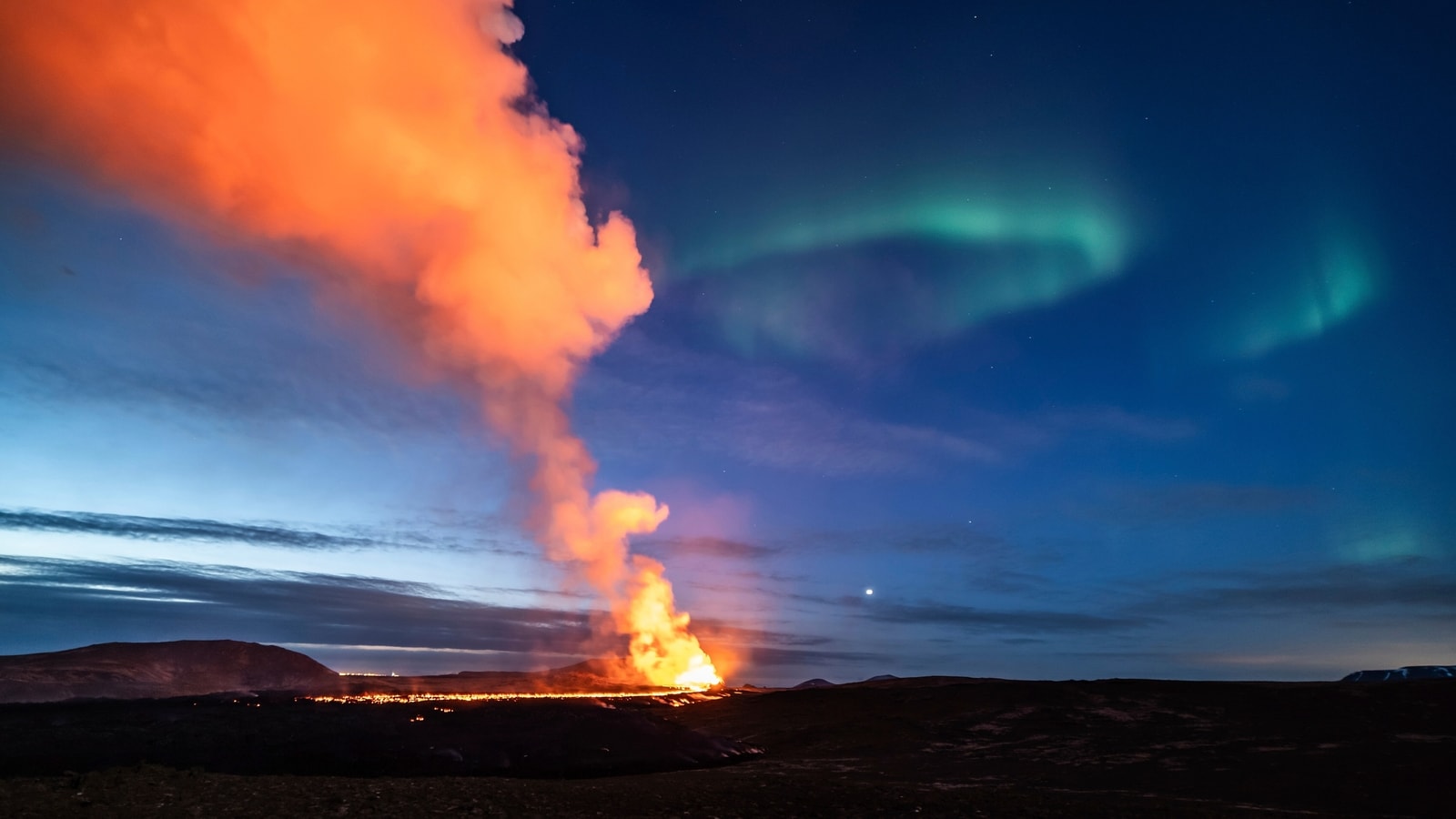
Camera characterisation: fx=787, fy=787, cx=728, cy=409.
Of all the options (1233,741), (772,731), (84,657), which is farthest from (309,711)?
(84,657)

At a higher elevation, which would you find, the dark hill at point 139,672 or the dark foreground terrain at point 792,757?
the dark foreground terrain at point 792,757

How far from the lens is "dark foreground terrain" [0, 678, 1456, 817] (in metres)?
29.8

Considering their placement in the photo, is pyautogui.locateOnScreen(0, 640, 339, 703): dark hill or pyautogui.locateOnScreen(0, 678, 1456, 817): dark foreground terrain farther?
pyautogui.locateOnScreen(0, 640, 339, 703): dark hill

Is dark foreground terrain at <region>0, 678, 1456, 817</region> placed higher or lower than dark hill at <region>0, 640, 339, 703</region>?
higher

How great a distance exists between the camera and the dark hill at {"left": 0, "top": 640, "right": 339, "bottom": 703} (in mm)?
142125

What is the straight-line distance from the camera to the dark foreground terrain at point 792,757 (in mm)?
29828

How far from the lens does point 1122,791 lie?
3603cm

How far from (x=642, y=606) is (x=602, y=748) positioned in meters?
72.5

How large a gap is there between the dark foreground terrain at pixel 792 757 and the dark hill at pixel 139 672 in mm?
92885

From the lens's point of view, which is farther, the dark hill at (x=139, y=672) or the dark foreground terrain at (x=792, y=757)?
the dark hill at (x=139, y=672)

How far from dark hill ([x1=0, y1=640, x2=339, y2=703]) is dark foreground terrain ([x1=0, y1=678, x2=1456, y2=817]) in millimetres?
92885

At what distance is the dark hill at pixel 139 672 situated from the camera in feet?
466

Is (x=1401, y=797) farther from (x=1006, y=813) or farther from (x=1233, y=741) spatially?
(x=1006, y=813)

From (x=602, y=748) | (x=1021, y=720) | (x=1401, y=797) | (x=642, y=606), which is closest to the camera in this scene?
(x=1401, y=797)
